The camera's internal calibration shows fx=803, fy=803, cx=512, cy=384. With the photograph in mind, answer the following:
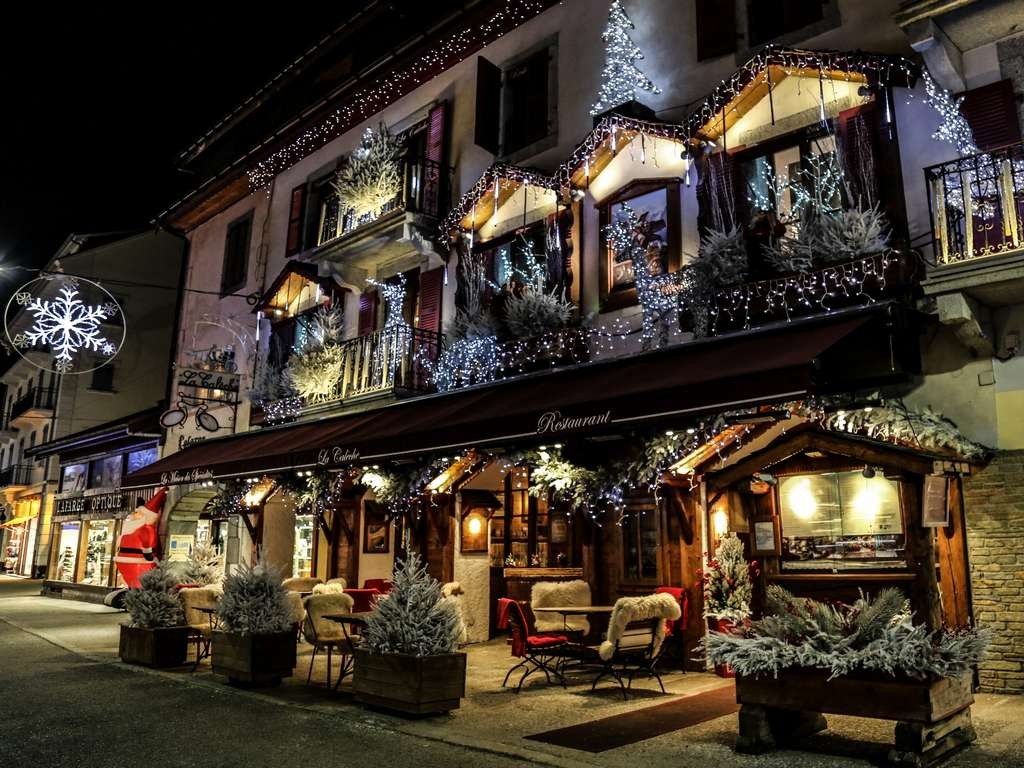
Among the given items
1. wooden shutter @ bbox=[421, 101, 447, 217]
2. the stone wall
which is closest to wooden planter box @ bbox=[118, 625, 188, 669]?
wooden shutter @ bbox=[421, 101, 447, 217]

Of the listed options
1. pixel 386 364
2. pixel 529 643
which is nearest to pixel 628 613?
pixel 529 643

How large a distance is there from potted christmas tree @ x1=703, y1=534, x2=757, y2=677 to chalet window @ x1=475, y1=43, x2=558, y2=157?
737cm

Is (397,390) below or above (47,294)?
below

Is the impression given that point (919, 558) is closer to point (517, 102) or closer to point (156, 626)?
point (156, 626)

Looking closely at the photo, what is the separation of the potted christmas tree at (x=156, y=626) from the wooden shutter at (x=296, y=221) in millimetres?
9118

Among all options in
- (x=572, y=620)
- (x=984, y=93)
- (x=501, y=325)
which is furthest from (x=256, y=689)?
(x=984, y=93)

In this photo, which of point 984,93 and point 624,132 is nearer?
point 984,93

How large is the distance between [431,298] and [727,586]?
758 cm

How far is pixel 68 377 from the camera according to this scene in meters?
30.5

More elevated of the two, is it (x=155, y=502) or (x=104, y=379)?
(x=104, y=379)

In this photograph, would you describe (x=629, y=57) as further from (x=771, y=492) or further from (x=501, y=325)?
(x=771, y=492)

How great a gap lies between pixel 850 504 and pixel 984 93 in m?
5.07

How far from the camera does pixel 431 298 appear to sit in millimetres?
14945

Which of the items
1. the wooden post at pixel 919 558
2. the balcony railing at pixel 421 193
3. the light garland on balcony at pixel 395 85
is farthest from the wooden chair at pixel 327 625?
the light garland on balcony at pixel 395 85
